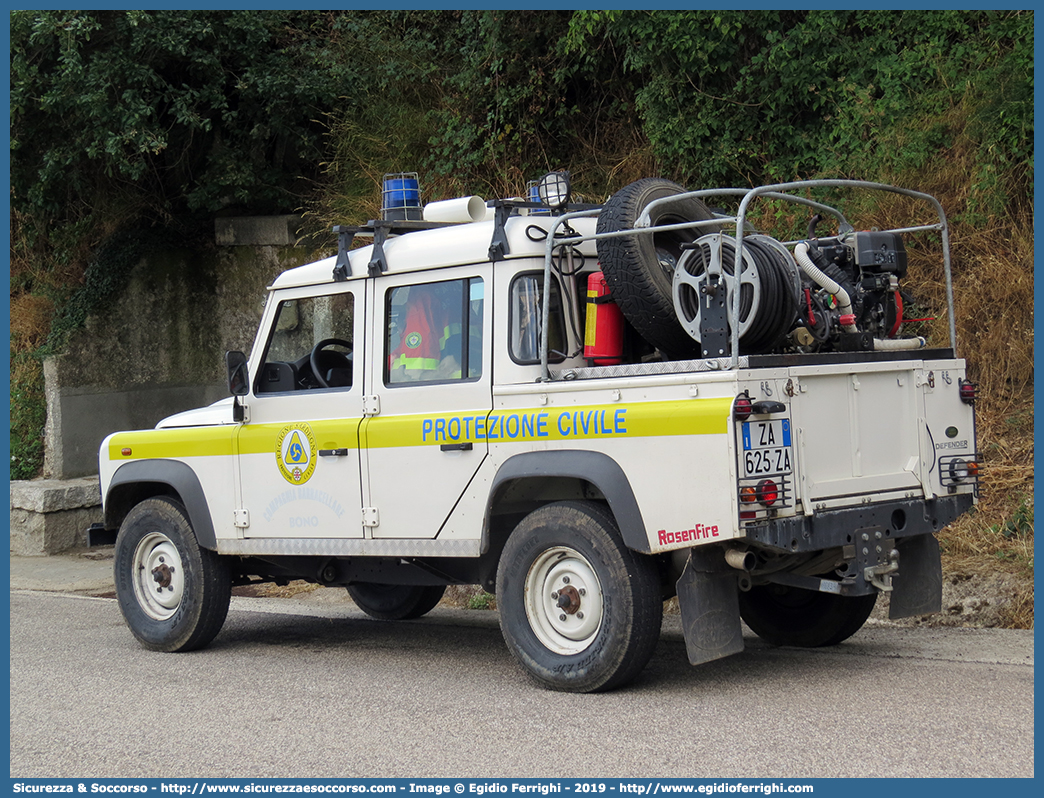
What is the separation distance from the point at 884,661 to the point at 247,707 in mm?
3472

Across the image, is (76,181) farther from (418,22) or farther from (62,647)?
(62,647)

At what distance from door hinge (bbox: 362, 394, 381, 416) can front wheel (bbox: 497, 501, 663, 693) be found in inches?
48.7

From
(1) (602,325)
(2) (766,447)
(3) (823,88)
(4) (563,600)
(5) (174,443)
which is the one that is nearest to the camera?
(2) (766,447)

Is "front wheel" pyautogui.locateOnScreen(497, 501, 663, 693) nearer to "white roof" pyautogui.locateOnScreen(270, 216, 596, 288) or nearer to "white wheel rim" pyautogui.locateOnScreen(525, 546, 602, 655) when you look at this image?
"white wheel rim" pyautogui.locateOnScreen(525, 546, 602, 655)

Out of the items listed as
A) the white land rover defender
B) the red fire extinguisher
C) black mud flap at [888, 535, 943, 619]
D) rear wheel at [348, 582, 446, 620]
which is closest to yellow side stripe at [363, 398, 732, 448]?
the white land rover defender

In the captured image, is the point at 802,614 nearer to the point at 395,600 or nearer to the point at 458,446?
the point at 458,446

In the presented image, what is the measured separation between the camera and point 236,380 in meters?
7.79

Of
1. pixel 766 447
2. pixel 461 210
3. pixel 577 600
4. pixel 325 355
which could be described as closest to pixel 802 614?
pixel 577 600

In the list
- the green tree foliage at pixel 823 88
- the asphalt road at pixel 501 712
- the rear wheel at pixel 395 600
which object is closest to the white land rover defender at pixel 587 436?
the asphalt road at pixel 501 712

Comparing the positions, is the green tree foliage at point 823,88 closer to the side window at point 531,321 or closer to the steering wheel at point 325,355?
the side window at point 531,321

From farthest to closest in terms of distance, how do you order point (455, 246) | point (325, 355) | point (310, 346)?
point (310, 346)
point (325, 355)
point (455, 246)

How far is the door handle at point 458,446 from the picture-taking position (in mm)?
6730

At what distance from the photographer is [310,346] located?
7.86 meters

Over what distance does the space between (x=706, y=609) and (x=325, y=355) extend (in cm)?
306
